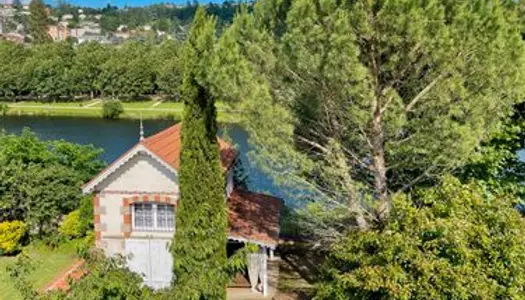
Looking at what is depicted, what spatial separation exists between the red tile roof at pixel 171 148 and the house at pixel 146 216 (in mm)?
58

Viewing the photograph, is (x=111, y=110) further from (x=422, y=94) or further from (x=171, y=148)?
(x=422, y=94)

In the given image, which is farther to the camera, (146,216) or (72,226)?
(72,226)

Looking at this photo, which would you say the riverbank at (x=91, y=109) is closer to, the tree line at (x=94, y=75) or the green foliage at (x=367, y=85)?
the tree line at (x=94, y=75)

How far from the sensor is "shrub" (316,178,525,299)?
8.29 m

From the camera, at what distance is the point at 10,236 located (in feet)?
60.1

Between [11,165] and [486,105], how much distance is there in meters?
15.5

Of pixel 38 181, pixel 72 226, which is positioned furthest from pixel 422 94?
pixel 38 181

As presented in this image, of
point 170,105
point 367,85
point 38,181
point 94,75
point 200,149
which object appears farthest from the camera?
point 94,75

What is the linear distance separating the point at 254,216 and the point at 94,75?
5570 centimetres

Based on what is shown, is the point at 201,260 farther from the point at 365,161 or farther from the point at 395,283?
the point at 365,161

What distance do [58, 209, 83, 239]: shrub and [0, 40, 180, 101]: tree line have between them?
45723 millimetres

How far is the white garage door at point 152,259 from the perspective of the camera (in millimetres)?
15164

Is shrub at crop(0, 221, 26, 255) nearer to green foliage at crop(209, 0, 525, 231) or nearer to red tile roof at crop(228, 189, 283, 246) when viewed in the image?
red tile roof at crop(228, 189, 283, 246)

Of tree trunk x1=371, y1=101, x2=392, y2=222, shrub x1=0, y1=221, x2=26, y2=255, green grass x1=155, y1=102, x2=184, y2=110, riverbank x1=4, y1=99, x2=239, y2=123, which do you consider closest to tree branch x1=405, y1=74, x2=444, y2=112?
tree trunk x1=371, y1=101, x2=392, y2=222
